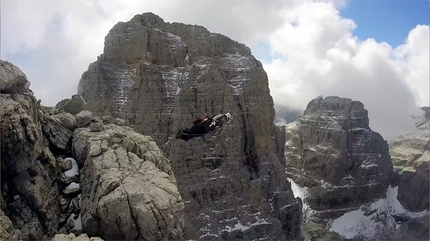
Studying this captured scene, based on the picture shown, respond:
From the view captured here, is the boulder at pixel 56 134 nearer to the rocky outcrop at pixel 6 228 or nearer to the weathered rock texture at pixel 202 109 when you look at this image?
the rocky outcrop at pixel 6 228

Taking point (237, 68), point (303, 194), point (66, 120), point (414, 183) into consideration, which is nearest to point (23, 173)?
point (66, 120)

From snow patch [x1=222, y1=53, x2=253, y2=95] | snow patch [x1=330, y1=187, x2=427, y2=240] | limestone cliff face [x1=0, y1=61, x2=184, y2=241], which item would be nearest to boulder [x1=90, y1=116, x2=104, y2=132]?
limestone cliff face [x1=0, y1=61, x2=184, y2=241]

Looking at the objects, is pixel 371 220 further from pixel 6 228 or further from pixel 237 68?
pixel 6 228

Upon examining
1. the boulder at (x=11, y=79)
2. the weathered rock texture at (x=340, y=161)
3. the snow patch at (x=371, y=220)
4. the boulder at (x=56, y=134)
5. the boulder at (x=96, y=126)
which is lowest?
the snow patch at (x=371, y=220)

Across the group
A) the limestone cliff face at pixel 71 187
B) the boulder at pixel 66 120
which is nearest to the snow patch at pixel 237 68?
the boulder at pixel 66 120

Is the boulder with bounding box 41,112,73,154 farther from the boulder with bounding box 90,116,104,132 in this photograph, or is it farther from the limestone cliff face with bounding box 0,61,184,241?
the boulder with bounding box 90,116,104,132

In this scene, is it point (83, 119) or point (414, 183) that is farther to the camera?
point (414, 183)
